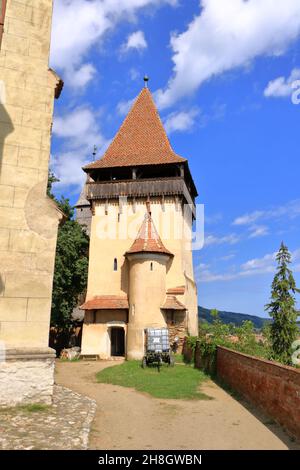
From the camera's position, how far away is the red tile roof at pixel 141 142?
1013 inches

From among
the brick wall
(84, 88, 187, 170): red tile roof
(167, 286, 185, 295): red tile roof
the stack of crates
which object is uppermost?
(84, 88, 187, 170): red tile roof

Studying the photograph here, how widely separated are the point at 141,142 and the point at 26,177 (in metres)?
18.2

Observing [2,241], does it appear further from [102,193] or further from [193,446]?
[102,193]

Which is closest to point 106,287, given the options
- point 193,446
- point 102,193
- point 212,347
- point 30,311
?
point 102,193

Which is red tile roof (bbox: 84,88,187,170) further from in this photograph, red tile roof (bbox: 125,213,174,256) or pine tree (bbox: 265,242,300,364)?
pine tree (bbox: 265,242,300,364)

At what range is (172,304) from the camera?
22219 millimetres

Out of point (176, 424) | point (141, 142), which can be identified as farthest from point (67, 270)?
point (176, 424)

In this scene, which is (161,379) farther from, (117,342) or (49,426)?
(117,342)

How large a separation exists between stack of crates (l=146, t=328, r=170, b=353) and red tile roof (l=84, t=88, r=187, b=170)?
11930 millimetres

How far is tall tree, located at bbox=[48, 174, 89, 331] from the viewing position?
77.1ft

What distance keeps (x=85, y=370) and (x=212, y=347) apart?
6.62m

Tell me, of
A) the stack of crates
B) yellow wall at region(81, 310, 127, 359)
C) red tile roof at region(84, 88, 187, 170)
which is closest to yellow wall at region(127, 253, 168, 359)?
yellow wall at region(81, 310, 127, 359)

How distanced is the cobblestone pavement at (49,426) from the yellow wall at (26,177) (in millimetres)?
1693
